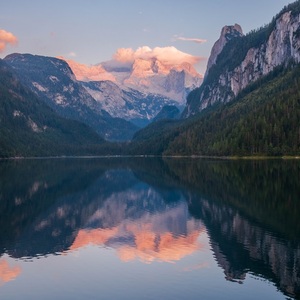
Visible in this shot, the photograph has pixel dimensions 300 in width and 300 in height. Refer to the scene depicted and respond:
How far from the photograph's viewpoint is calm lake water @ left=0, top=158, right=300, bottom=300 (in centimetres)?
4478

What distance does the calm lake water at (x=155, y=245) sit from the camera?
44.8 meters

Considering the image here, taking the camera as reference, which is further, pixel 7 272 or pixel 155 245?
pixel 155 245

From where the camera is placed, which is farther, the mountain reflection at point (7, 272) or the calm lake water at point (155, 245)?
the mountain reflection at point (7, 272)

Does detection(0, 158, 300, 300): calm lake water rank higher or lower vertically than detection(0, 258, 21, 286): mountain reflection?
higher

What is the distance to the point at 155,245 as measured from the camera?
2482 inches

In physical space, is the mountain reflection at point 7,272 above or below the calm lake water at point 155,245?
below

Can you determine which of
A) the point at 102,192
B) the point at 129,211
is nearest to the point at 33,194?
the point at 102,192

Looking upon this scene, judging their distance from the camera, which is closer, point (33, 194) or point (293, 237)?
point (293, 237)

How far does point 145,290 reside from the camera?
144ft

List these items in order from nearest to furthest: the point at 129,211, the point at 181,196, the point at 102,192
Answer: the point at 129,211 → the point at 181,196 → the point at 102,192

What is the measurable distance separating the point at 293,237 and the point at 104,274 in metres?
24.3

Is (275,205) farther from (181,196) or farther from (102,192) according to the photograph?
(102,192)

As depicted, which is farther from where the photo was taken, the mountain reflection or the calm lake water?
the mountain reflection

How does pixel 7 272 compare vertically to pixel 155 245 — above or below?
below
